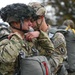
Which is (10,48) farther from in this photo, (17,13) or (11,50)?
(17,13)

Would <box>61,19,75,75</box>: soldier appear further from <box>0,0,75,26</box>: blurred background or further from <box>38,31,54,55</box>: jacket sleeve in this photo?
<box>0,0,75,26</box>: blurred background

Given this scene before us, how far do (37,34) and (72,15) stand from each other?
98.3ft

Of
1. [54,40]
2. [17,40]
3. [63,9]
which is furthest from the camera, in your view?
[63,9]

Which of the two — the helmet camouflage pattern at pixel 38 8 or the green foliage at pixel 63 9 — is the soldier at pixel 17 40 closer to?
the helmet camouflage pattern at pixel 38 8

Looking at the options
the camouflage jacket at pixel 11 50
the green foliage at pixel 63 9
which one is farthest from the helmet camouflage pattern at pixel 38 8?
the green foliage at pixel 63 9

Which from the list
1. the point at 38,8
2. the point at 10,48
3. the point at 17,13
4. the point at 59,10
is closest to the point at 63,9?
the point at 59,10

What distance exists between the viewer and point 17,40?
3.89 m

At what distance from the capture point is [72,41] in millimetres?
6402

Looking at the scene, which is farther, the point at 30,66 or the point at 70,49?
the point at 70,49

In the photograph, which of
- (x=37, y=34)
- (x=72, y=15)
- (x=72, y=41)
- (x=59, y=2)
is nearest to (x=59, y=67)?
(x=37, y=34)

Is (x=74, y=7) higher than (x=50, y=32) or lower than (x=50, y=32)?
lower

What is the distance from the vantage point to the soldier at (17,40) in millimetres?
3783

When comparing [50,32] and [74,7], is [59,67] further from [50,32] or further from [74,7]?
[74,7]

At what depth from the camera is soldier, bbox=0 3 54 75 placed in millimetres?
3783
